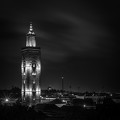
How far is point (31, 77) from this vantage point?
552 ft

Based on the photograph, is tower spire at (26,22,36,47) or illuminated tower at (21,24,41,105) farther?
tower spire at (26,22,36,47)

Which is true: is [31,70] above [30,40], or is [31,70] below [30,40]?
below

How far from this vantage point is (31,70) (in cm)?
16862

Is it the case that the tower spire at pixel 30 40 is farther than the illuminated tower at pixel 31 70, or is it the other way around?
the tower spire at pixel 30 40

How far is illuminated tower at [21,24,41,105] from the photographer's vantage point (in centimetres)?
16688

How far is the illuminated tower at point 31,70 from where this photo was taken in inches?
6570

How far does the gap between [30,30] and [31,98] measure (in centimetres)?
2465

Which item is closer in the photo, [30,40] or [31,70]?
[30,40]

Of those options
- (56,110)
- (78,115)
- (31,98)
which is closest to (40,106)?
(56,110)

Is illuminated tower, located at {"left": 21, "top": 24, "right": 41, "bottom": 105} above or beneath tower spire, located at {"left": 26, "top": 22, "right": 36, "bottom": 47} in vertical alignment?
Answer: beneath

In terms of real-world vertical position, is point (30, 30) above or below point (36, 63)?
above

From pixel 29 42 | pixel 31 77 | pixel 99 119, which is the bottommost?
pixel 99 119

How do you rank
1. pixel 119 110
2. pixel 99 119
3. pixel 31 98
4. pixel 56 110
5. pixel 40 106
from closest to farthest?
pixel 99 119
pixel 119 110
pixel 56 110
pixel 40 106
pixel 31 98

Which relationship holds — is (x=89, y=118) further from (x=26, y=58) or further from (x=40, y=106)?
(x=26, y=58)
